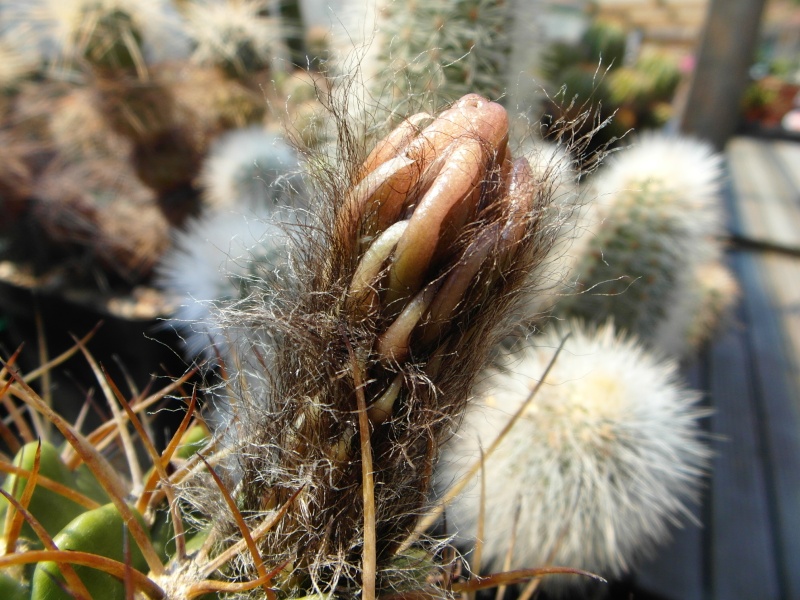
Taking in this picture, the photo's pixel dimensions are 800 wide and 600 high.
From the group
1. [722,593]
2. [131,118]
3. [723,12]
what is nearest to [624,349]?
[722,593]

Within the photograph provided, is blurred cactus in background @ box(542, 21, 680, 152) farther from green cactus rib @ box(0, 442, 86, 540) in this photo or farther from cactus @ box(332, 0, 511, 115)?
green cactus rib @ box(0, 442, 86, 540)

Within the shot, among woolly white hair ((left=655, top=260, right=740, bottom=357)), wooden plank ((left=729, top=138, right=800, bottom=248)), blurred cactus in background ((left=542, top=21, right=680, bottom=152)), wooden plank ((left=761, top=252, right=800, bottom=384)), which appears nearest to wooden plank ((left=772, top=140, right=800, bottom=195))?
wooden plank ((left=729, top=138, right=800, bottom=248))

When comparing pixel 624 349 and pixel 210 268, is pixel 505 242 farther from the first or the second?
pixel 210 268

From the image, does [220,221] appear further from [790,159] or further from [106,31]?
[790,159]

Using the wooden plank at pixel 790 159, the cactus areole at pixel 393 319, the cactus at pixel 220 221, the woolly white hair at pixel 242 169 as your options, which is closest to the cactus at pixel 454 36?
the cactus at pixel 220 221

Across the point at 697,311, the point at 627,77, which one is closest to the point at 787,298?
the point at 697,311

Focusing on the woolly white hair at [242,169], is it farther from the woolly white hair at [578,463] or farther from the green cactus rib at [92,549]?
the green cactus rib at [92,549]

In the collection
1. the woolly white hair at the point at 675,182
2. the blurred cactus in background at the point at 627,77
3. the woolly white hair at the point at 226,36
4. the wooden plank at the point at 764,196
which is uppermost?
the blurred cactus in background at the point at 627,77
